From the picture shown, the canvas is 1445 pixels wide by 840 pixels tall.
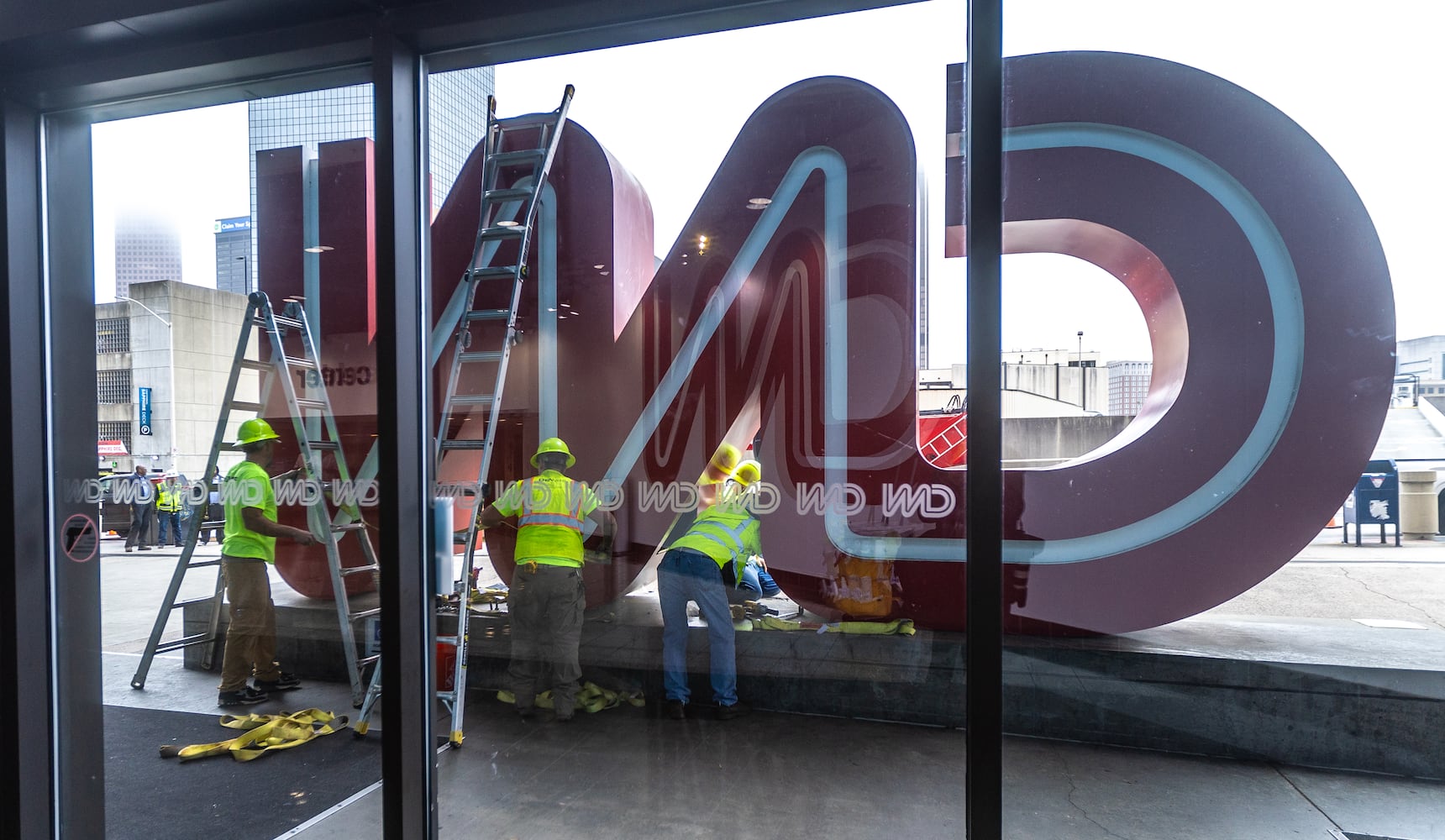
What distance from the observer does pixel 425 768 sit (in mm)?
1953

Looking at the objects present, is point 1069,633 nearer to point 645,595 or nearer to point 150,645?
point 645,595

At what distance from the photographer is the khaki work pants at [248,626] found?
11.6ft

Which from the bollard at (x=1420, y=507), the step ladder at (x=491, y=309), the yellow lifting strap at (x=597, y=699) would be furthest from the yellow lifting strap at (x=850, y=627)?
the bollard at (x=1420, y=507)

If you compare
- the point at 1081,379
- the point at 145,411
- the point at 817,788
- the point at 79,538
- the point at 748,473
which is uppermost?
the point at 1081,379

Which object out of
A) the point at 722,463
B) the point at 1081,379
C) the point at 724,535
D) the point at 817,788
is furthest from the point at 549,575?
the point at 1081,379

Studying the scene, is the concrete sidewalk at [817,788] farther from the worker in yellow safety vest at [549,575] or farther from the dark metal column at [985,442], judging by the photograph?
the dark metal column at [985,442]

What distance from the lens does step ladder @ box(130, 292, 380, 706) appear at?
11.0 ft

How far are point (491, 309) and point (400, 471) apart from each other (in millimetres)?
1962

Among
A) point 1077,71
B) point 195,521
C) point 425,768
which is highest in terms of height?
point 1077,71

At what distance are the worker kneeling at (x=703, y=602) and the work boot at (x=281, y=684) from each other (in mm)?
1856

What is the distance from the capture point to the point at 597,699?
382 centimetres

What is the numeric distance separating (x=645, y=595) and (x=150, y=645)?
2.34m

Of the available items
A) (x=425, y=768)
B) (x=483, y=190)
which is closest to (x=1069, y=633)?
(x=425, y=768)

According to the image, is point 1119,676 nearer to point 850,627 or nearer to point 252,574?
point 850,627
